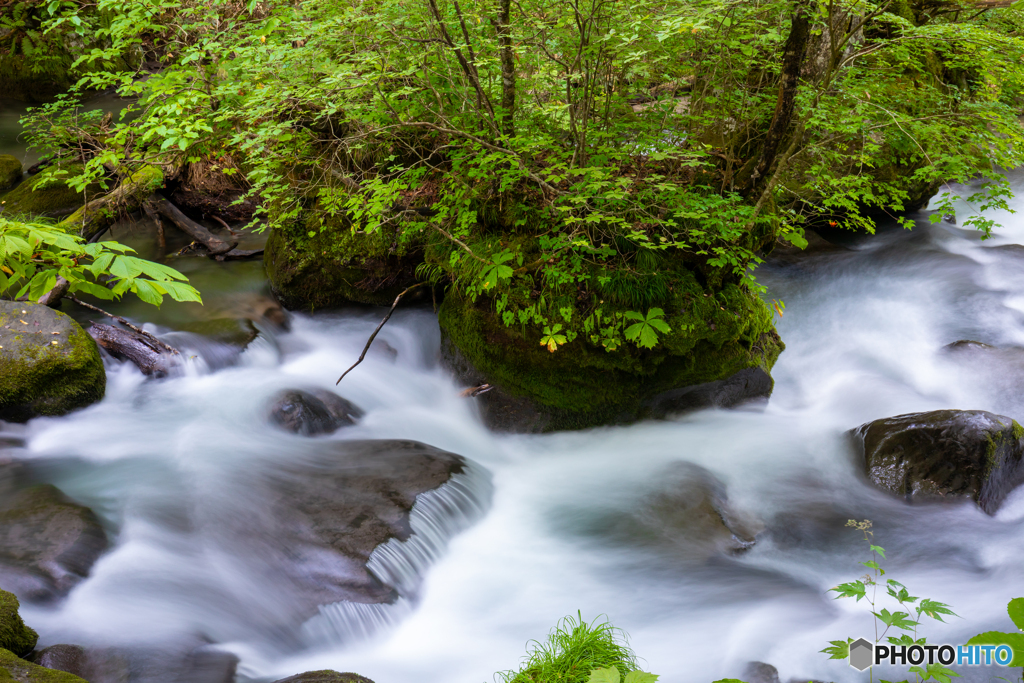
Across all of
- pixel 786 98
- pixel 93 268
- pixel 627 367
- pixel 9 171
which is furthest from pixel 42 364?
pixel 9 171

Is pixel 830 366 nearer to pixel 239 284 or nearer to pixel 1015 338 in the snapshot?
pixel 1015 338

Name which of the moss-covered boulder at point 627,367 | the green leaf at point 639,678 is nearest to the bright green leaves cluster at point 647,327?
the moss-covered boulder at point 627,367

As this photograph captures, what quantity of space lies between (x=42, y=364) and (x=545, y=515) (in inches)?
157

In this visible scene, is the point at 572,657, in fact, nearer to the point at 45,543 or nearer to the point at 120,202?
the point at 45,543

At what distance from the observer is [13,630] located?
268 centimetres

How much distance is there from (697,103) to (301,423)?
4.46 m

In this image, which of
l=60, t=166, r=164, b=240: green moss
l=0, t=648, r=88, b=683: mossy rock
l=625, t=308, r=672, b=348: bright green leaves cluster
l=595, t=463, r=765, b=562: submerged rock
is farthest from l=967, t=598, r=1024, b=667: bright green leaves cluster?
l=60, t=166, r=164, b=240: green moss

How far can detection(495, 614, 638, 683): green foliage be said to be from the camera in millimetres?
3010

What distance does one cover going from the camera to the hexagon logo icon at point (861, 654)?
3188 millimetres

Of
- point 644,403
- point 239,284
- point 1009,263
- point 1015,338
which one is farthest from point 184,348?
point 1009,263

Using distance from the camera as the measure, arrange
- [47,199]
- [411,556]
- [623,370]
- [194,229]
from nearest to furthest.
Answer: [411,556] → [623,370] → [194,229] → [47,199]

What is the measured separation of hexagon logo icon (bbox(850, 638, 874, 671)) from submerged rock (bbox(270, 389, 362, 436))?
3.89m

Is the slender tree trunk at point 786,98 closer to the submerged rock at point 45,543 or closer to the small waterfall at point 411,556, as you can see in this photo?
the small waterfall at point 411,556

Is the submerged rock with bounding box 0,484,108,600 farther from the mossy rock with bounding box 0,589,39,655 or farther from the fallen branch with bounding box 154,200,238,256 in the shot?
the fallen branch with bounding box 154,200,238,256
